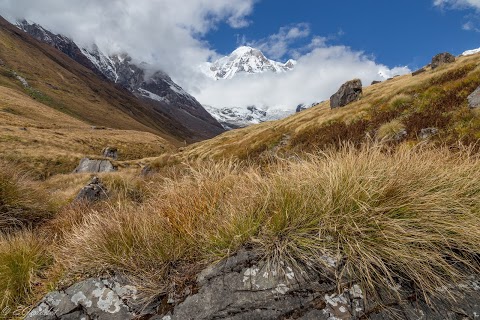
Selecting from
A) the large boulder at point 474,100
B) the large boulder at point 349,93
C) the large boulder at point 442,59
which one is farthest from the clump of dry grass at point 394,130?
the large boulder at point 442,59

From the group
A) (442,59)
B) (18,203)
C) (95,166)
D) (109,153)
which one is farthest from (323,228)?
(109,153)

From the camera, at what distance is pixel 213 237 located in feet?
11.7

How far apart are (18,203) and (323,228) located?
24.2ft

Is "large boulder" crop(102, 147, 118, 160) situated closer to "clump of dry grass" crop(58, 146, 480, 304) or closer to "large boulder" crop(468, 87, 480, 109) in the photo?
"large boulder" crop(468, 87, 480, 109)

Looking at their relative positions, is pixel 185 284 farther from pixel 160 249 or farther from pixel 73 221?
pixel 73 221

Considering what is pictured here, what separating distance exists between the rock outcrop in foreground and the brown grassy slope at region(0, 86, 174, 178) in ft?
74.3

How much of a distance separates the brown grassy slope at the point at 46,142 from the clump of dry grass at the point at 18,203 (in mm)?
16458

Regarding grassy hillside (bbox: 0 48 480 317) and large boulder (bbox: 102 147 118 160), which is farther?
large boulder (bbox: 102 147 118 160)

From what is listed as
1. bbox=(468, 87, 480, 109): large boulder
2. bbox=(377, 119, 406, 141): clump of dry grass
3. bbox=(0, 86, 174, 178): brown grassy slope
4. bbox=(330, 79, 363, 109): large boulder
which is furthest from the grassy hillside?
bbox=(330, 79, 363, 109): large boulder

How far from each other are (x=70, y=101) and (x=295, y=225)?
191 metres

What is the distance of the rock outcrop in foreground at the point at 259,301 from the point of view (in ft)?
9.55

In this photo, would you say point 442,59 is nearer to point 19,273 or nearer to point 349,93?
point 349,93

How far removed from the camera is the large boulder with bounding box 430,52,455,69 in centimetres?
4091

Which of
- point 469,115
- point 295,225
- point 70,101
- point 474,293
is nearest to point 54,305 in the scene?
point 295,225
